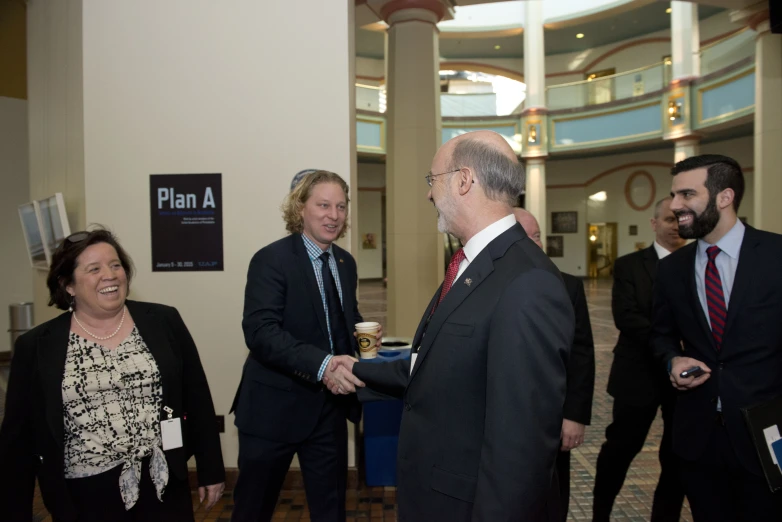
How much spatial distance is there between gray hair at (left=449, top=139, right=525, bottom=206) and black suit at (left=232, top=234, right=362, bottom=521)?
3.68 feet

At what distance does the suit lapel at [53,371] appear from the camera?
1.86 meters

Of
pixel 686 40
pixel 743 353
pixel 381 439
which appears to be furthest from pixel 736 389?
pixel 686 40

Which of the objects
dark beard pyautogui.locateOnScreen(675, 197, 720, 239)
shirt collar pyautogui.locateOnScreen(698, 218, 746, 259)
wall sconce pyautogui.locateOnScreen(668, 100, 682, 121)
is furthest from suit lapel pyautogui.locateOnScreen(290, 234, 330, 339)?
wall sconce pyautogui.locateOnScreen(668, 100, 682, 121)

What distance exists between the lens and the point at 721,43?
13773mm

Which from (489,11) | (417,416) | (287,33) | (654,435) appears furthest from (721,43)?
(417,416)

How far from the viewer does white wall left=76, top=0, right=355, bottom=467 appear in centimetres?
361

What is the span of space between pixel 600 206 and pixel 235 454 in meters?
20.9

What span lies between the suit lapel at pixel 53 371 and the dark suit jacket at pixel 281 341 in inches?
27.7

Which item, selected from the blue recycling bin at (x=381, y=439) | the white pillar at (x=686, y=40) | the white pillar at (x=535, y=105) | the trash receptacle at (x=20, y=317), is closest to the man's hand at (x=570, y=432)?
the blue recycling bin at (x=381, y=439)

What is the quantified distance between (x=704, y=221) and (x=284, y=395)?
1941mm

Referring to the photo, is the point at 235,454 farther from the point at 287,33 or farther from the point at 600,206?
the point at 600,206

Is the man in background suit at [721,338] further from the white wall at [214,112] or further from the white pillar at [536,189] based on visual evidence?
the white pillar at [536,189]

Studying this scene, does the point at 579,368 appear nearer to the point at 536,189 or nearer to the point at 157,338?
the point at 157,338

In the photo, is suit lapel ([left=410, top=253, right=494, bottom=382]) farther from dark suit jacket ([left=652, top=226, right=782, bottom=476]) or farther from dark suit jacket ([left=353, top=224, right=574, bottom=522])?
dark suit jacket ([left=652, top=226, right=782, bottom=476])
